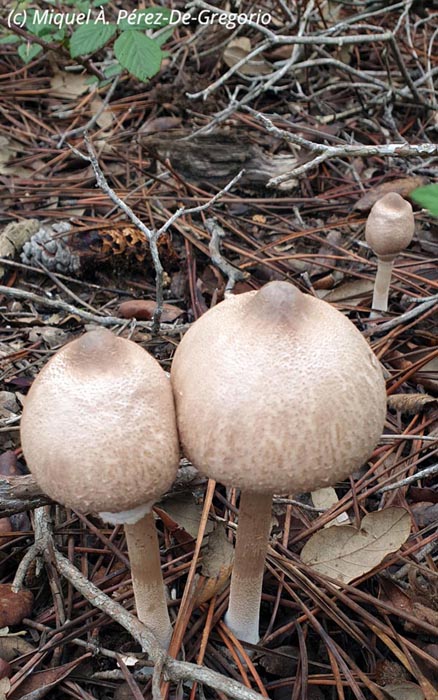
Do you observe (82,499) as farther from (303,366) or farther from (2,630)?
(2,630)

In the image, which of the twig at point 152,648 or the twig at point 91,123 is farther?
the twig at point 91,123

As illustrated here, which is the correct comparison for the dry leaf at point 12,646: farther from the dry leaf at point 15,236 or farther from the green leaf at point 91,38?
the green leaf at point 91,38

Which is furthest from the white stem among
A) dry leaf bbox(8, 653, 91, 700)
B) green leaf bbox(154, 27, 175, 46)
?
dry leaf bbox(8, 653, 91, 700)

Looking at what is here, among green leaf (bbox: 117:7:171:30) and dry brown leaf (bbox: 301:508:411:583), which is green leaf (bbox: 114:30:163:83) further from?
dry brown leaf (bbox: 301:508:411:583)

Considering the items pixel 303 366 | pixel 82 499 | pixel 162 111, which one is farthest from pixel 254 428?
pixel 162 111

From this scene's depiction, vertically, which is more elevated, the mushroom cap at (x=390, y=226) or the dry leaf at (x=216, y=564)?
the mushroom cap at (x=390, y=226)

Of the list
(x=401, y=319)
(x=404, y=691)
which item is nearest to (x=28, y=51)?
(x=401, y=319)

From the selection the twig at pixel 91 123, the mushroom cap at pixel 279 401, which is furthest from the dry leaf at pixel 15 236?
the mushroom cap at pixel 279 401
